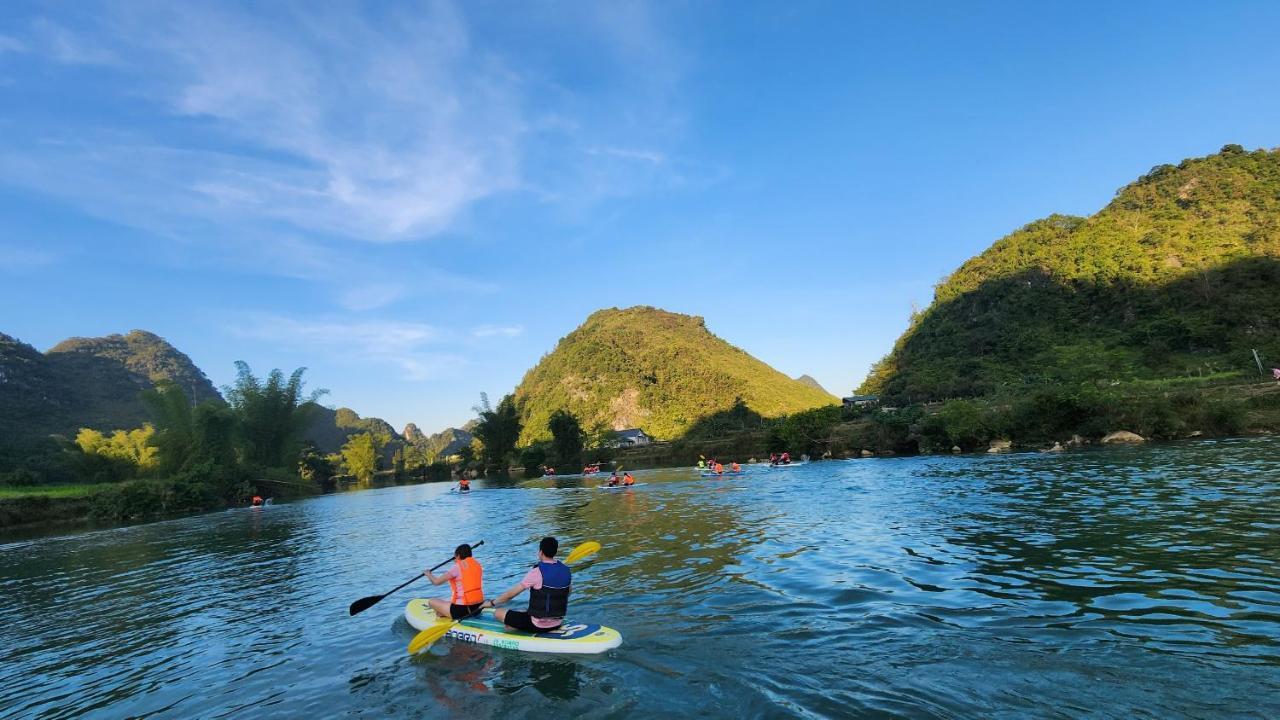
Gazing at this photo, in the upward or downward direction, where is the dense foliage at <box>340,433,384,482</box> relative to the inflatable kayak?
upward

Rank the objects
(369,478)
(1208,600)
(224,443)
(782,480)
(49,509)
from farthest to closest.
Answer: (369,478)
(224,443)
(49,509)
(782,480)
(1208,600)

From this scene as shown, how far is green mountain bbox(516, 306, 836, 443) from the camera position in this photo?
138 meters

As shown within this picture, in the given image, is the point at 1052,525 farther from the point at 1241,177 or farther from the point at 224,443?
the point at 1241,177

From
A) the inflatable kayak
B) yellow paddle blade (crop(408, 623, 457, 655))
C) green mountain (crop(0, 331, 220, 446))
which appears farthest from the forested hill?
green mountain (crop(0, 331, 220, 446))

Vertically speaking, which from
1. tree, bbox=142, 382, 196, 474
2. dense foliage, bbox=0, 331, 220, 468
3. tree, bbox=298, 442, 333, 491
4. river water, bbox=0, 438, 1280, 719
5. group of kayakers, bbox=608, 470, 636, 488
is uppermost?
dense foliage, bbox=0, 331, 220, 468

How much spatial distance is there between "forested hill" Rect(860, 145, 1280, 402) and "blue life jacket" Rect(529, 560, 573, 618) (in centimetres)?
5535

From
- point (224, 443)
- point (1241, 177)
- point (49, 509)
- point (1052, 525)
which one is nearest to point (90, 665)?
point (1052, 525)

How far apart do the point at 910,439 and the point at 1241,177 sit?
286ft

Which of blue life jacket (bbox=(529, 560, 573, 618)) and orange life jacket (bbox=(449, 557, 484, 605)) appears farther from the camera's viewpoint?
orange life jacket (bbox=(449, 557, 484, 605))

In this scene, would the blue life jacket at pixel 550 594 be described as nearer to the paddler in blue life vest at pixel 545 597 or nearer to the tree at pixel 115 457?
the paddler in blue life vest at pixel 545 597

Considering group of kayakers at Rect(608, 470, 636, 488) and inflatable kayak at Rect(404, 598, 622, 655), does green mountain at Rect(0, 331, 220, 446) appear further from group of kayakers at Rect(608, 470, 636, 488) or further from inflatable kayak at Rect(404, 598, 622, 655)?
inflatable kayak at Rect(404, 598, 622, 655)

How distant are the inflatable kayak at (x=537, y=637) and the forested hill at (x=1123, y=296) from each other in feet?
181

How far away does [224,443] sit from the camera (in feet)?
190

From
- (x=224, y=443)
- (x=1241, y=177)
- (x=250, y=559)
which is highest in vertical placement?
(x=1241, y=177)
